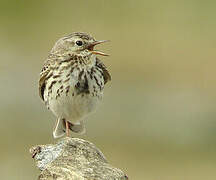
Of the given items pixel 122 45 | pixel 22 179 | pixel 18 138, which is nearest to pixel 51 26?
pixel 122 45

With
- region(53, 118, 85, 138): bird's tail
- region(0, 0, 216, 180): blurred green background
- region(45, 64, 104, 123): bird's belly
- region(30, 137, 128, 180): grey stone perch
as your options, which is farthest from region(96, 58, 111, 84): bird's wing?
region(0, 0, 216, 180): blurred green background

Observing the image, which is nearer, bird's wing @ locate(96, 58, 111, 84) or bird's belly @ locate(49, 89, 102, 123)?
bird's belly @ locate(49, 89, 102, 123)

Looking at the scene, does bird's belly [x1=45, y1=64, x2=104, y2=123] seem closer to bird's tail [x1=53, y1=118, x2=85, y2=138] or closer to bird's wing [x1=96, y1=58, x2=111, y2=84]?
bird's wing [x1=96, y1=58, x2=111, y2=84]

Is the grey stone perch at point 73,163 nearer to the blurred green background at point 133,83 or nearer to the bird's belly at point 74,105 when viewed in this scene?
the bird's belly at point 74,105

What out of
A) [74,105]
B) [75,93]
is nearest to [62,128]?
[74,105]

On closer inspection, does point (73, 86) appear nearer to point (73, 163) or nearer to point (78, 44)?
point (78, 44)

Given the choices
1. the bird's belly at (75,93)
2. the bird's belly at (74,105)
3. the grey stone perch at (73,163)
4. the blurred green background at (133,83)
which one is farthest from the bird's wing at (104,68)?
the blurred green background at (133,83)
